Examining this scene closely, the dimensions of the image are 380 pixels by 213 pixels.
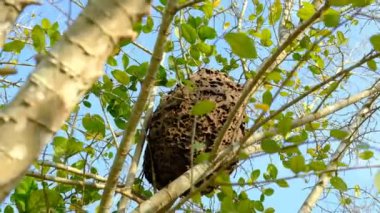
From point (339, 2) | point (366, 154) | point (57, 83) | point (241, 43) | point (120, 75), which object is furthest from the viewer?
point (120, 75)

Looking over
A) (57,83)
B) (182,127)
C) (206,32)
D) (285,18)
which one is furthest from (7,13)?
(285,18)

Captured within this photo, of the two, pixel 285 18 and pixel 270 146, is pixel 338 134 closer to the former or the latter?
pixel 270 146

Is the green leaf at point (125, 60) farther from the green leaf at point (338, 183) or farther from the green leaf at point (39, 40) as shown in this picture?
the green leaf at point (338, 183)

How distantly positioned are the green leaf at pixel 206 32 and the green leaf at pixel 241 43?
2.65 ft

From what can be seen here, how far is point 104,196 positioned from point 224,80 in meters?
0.74

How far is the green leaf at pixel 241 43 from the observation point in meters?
1.06

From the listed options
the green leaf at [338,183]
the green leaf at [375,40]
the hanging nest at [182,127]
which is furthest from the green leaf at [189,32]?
the green leaf at [375,40]

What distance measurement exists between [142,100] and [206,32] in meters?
0.74

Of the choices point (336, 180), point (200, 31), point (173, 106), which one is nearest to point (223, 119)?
point (173, 106)

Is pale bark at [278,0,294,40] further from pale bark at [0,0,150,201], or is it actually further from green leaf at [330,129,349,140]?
pale bark at [0,0,150,201]

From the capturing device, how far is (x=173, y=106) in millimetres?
1840

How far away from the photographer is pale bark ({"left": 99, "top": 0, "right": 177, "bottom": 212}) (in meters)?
1.02

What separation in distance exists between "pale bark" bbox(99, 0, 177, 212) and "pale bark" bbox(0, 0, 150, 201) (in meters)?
0.26

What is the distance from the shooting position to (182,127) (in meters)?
1.78
